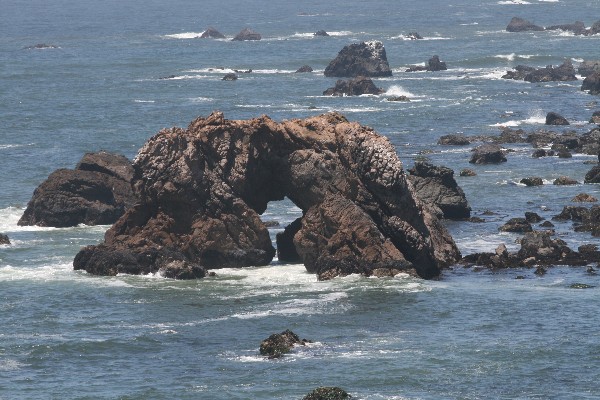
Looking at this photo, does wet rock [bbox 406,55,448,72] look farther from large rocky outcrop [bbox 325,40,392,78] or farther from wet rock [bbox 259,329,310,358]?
wet rock [bbox 259,329,310,358]

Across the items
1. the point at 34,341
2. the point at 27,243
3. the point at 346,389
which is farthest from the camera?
the point at 27,243

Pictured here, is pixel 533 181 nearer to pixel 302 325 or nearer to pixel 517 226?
pixel 517 226

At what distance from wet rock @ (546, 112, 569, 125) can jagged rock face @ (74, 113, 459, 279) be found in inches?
2218

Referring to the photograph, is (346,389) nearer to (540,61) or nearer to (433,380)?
(433,380)

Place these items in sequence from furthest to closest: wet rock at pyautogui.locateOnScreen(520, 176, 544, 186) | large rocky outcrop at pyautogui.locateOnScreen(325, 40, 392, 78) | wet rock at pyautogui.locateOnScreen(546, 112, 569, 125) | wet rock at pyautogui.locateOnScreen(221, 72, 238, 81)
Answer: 1. wet rock at pyautogui.locateOnScreen(221, 72, 238, 81)
2. large rocky outcrop at pyautogui.locateOnScreen(325, 40, 392, 78)
3. wet rock at pyautogui.locateOnScreen(546, 112, 569, 125)
4. wet rock at pyautogui.locateOnScreen(520, 176, 544, 186)

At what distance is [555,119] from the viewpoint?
12862cm

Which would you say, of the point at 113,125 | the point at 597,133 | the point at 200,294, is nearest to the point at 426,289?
the point at 200,294

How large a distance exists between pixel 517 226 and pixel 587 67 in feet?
326

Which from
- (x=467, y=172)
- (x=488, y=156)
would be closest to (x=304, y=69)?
(x=488, y=156)

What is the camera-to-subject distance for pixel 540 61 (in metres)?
195

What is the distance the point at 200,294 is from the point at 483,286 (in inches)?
543

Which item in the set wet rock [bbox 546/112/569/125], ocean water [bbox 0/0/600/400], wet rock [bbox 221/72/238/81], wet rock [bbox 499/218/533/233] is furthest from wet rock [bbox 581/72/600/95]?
wet rock [bbox 499/218/533/233]

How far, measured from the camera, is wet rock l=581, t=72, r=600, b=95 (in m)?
153

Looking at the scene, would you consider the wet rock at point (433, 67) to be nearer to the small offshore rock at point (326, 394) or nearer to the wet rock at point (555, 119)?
the wet rock at point (555, 119)
